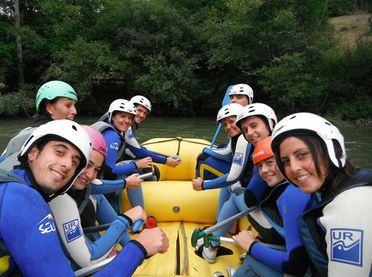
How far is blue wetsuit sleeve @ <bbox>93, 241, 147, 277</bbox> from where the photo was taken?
60.6 inches

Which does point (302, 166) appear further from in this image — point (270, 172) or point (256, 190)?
point (256, 190)

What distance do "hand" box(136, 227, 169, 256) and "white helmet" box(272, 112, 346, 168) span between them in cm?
65

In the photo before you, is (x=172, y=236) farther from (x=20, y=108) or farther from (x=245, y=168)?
(x=20, y=108)

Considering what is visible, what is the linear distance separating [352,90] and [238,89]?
51.1ft

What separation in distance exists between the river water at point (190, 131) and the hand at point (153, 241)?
960 centimetres

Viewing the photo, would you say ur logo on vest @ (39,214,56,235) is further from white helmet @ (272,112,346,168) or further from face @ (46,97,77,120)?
face @ (46,97,77,120)

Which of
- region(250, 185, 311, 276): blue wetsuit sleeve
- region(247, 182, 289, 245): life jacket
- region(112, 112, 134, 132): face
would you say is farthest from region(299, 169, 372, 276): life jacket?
region(112, 112, 134, 132): face

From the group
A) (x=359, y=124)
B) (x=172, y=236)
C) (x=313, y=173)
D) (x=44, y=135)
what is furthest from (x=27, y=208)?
(x=359, y=124)

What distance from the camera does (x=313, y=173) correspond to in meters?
1.52

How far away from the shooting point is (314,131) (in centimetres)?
153

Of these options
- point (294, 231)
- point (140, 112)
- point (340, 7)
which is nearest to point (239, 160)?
point (294, 231)

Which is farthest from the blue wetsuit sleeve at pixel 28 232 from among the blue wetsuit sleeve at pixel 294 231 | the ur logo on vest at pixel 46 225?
the blue wetsuit sleeve at pixel 294 231

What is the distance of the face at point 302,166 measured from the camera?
152 centimetres

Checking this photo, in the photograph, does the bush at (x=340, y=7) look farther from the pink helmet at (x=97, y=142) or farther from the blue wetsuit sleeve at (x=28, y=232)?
the blue wetsuit sleeve at (x=28, y=232)
